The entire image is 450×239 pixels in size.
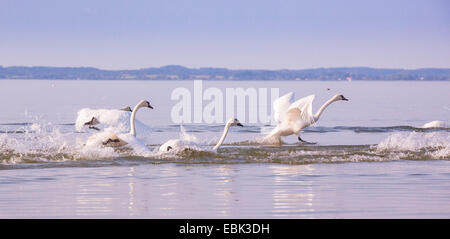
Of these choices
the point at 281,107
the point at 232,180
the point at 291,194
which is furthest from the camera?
the point at 281,107

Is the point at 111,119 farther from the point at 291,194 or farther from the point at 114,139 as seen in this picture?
the point at 291,194

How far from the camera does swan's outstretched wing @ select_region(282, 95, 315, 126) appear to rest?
21.9 meters

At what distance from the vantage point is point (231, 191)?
13.6 m

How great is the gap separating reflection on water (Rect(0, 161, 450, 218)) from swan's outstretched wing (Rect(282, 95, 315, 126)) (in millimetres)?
4256

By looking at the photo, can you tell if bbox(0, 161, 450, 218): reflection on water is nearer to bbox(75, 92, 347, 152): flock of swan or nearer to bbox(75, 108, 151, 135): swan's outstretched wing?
bbox(75, 92, 347, 152): flock of swan

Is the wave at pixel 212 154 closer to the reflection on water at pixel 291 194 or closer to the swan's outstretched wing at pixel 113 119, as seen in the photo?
the swan's outstretched wing at pixel 113 119

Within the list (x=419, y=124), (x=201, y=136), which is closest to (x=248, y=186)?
(x=201, y=136)

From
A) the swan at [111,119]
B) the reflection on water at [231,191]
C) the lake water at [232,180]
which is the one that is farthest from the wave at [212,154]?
the swan at [111,119]

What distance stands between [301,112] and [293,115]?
503mm

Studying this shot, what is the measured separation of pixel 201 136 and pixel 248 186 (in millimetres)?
12188

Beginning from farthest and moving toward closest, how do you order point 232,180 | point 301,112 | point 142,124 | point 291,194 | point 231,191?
1. point 301,112
2. point 142,124
3. point 232,180
4. point 231,191
5. point 291,194

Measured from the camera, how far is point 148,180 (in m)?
15.1

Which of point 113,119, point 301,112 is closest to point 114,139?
point 113,119

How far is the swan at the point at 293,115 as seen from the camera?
72.4 ft
